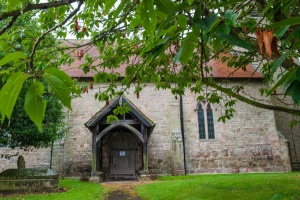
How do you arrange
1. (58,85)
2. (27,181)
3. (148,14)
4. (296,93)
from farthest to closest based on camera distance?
(27,181), (148,14), (58,85), (296,93)

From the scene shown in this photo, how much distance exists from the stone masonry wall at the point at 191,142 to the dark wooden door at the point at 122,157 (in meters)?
1.15

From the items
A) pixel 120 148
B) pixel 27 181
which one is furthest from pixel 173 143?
pixel 27 181

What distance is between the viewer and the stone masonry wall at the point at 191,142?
15250 millimetres

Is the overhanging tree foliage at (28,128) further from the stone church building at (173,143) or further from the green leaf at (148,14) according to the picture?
the green leaf at (148,14)

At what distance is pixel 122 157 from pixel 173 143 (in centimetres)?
323

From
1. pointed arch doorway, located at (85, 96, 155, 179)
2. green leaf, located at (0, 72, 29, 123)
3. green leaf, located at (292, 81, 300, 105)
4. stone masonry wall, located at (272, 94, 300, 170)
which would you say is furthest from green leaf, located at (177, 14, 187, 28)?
stone masonry wall, located at (272, 94, 300, 170)

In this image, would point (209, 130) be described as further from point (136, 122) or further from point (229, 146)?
point (136, 122)

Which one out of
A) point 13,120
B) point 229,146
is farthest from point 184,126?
point 13,120

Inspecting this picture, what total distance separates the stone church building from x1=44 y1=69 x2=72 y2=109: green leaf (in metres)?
13.4

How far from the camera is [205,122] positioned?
16.3 m

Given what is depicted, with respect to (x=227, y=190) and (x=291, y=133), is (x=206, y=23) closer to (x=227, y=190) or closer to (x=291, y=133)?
(x=227, y=190)

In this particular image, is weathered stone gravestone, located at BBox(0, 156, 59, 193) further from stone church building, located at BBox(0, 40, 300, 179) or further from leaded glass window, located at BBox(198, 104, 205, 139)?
leaded glass window, located at BBox(198, 104, 205, 139)

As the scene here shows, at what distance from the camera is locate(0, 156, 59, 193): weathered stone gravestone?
9.85m

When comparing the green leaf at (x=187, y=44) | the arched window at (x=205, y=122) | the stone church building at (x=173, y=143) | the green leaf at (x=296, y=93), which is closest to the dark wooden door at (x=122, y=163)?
the stone church building at (x=173, y=143)
